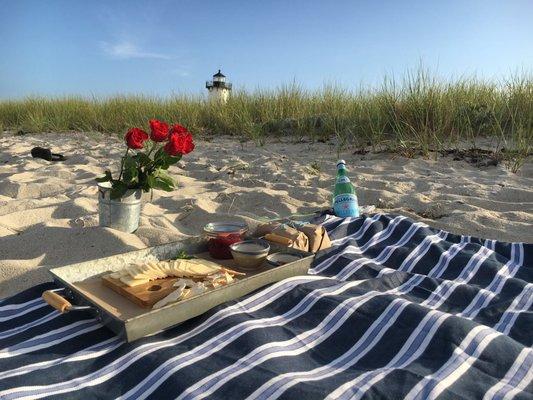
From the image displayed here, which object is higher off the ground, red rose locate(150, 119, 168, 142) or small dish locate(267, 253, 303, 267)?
red rose locate(150, 119, 168, 142)

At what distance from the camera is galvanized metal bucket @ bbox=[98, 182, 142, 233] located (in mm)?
2682

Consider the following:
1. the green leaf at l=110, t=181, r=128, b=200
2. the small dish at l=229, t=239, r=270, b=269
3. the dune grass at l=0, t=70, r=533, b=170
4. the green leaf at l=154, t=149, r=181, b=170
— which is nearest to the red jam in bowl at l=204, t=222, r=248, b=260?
the small dish at l=229, t=239, r=270, b=269

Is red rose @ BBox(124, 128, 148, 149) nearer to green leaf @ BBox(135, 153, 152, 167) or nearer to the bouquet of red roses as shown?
the bouquet of red roses

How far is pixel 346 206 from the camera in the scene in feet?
9.88

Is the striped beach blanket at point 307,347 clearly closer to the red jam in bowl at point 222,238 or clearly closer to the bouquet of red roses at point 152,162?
the red jam in bowl at point 222,238

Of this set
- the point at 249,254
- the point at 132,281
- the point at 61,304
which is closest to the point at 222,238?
the point at 249,254

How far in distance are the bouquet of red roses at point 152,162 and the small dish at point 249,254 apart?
79 centimetres

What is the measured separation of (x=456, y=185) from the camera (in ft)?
13.5

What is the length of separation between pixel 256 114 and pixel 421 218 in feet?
18.3

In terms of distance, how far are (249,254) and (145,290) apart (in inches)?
18.1

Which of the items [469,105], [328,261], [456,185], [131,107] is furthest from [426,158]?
[131,107]

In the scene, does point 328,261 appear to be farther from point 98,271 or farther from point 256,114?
point 256,114

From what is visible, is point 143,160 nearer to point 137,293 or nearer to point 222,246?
point 222,246

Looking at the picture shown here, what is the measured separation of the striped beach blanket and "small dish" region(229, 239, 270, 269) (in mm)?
151
